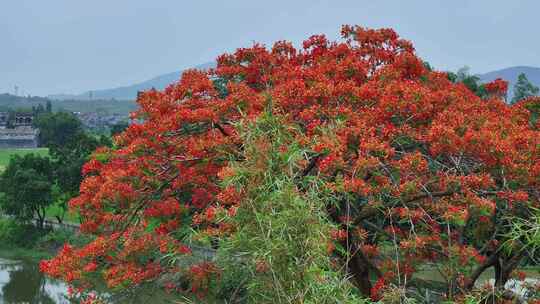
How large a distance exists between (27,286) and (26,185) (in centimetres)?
771

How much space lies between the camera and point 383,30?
1133cm

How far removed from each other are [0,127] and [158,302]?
89.4 meters

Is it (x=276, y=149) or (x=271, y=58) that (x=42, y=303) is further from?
(x=276, y=149)

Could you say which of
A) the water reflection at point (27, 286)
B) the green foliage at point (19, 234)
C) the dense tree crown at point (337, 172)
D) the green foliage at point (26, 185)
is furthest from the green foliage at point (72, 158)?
the dense tree crown at point (337, 172)

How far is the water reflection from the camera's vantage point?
22.7 m

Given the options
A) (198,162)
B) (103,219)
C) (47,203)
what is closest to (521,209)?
(198,162)

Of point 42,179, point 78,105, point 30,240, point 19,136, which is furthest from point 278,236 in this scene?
point 78,105

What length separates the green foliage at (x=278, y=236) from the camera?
5234mm

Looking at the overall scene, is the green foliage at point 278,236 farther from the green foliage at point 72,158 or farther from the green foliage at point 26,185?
the green foliage at point 26,185

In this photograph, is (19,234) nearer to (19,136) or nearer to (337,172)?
(337,172)

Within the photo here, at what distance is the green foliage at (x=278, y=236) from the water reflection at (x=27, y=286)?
18.2 metres

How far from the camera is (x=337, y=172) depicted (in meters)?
7.98

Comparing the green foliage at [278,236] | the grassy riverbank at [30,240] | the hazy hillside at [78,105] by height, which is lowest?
the grassy riverbank at [30,240]

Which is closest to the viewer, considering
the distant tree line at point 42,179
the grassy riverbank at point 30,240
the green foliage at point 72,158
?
the grassy riverbank at point 30,240
